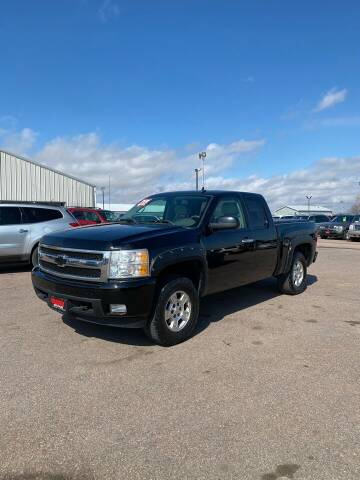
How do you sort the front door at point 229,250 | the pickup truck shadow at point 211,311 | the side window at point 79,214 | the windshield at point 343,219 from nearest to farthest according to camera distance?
the pickup truck shadow at point 211,311 < the front door at point 229,250 < the side window at point 79,214 < the windshield at point 343,219

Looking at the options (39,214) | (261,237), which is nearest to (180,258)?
(261,237)

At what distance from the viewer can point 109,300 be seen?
4375 mm

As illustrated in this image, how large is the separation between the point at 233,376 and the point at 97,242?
2042 mm

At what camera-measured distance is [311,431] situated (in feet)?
10.2

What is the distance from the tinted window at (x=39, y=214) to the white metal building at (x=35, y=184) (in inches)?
647

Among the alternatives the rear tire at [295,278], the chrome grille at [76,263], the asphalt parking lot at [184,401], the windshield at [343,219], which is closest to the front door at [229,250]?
the asphalt parking lot at [184,401]

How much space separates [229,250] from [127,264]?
72.7 inches

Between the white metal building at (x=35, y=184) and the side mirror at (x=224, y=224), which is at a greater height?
the white metal building at (x=35, y=184)

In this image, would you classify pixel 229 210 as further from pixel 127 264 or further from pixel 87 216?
pixel 87 216

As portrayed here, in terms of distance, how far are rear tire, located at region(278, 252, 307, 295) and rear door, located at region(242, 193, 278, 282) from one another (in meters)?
0.68

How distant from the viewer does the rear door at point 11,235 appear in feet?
32.1

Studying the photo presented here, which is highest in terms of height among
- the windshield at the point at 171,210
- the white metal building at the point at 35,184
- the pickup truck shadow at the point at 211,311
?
the white metal building at the point at 35,184

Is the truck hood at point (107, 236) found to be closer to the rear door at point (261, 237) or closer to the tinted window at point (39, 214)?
the rear door at point (261, 237)

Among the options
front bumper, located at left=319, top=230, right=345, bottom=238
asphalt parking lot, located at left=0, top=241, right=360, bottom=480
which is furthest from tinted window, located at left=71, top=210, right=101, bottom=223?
front bumper, located at left=319, top=230, right=345, bottom=238
